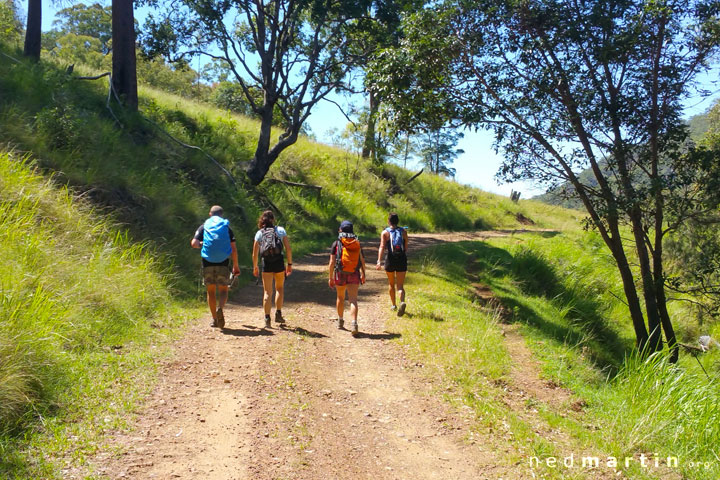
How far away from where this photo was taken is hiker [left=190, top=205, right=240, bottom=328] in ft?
24.9

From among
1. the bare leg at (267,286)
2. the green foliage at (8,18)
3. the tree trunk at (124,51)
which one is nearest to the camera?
the bare leg at (267,286)

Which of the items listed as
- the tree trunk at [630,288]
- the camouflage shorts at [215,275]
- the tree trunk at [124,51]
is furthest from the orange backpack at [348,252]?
the tree trunk at [124,51]

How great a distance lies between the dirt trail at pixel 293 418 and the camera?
13.6 feet

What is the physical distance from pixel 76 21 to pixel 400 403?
60.4 metres

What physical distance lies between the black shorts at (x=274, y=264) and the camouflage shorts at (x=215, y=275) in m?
0.62

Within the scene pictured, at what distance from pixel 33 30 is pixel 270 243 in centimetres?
1325

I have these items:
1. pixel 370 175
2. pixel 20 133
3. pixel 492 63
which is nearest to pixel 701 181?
pixel 492 63

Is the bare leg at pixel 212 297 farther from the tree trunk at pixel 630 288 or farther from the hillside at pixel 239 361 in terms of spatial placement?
the tree trunk at pixel 630 288

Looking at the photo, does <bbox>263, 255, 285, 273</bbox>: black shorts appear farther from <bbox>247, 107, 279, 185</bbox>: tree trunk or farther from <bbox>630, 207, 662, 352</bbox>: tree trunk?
<bbox>247, 107, 279, 185</bbox>: tree trunk

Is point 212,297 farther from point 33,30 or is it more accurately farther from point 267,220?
point 33,30

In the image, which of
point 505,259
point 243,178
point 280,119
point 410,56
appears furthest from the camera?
point 280,119

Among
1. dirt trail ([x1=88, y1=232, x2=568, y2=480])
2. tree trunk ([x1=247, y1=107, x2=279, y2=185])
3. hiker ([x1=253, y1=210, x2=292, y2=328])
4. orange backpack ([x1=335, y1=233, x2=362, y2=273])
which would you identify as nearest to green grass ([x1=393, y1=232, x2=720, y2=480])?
dirt trail ([x1=88, y1=232, x2=568, y2=480])

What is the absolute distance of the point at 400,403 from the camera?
5598 mm

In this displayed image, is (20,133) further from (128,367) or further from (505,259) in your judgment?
(505,259)
